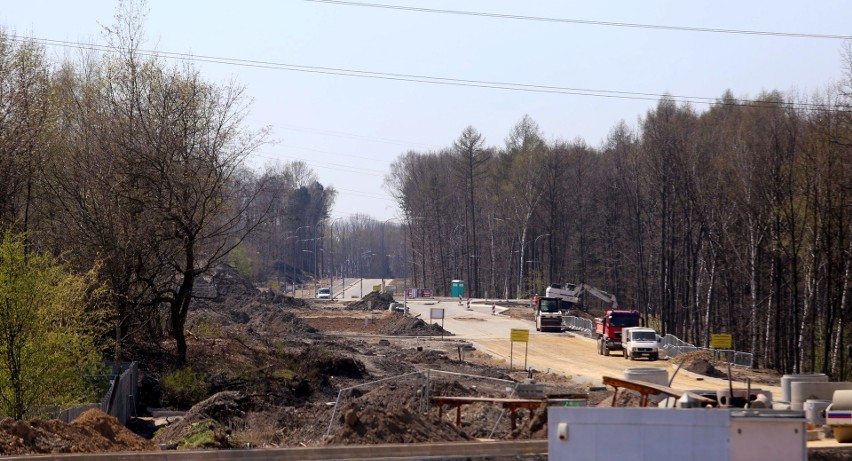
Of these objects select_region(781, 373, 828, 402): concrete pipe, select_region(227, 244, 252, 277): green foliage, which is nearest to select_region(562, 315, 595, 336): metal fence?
select_region(227, 244, 252, 277): green foliage

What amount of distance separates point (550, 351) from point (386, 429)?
4110 cm

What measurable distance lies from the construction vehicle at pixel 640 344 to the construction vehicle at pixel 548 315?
17.6m

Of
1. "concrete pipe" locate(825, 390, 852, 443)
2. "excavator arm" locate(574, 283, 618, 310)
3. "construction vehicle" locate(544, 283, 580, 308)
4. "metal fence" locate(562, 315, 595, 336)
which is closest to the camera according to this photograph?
"concrete pipe" locate(825, 390, 852, 443)

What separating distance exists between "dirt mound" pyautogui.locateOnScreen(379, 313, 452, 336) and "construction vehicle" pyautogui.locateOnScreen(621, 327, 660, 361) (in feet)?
64.5

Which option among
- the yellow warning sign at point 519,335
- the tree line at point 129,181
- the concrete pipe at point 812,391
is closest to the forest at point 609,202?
the tree line at point 129,181

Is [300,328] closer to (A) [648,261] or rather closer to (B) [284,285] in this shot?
(A) [648,261]

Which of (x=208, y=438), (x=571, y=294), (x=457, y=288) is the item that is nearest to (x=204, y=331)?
(x=208, y=438)

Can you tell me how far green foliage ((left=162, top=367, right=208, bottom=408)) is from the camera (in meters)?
35.8

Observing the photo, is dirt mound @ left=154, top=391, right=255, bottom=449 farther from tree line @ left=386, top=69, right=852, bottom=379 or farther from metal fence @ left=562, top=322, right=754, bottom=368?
tree line @ left=386, top=69, right=852, bottom=379

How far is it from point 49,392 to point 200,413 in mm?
4063

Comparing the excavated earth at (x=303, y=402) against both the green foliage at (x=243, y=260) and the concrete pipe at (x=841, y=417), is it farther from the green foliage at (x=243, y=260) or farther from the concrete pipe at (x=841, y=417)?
the green foliage at (x=243, y=260)

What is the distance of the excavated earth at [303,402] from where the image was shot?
2139 centimetres

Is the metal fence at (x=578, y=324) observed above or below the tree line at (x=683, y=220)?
below

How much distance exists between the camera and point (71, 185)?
1630 inches
